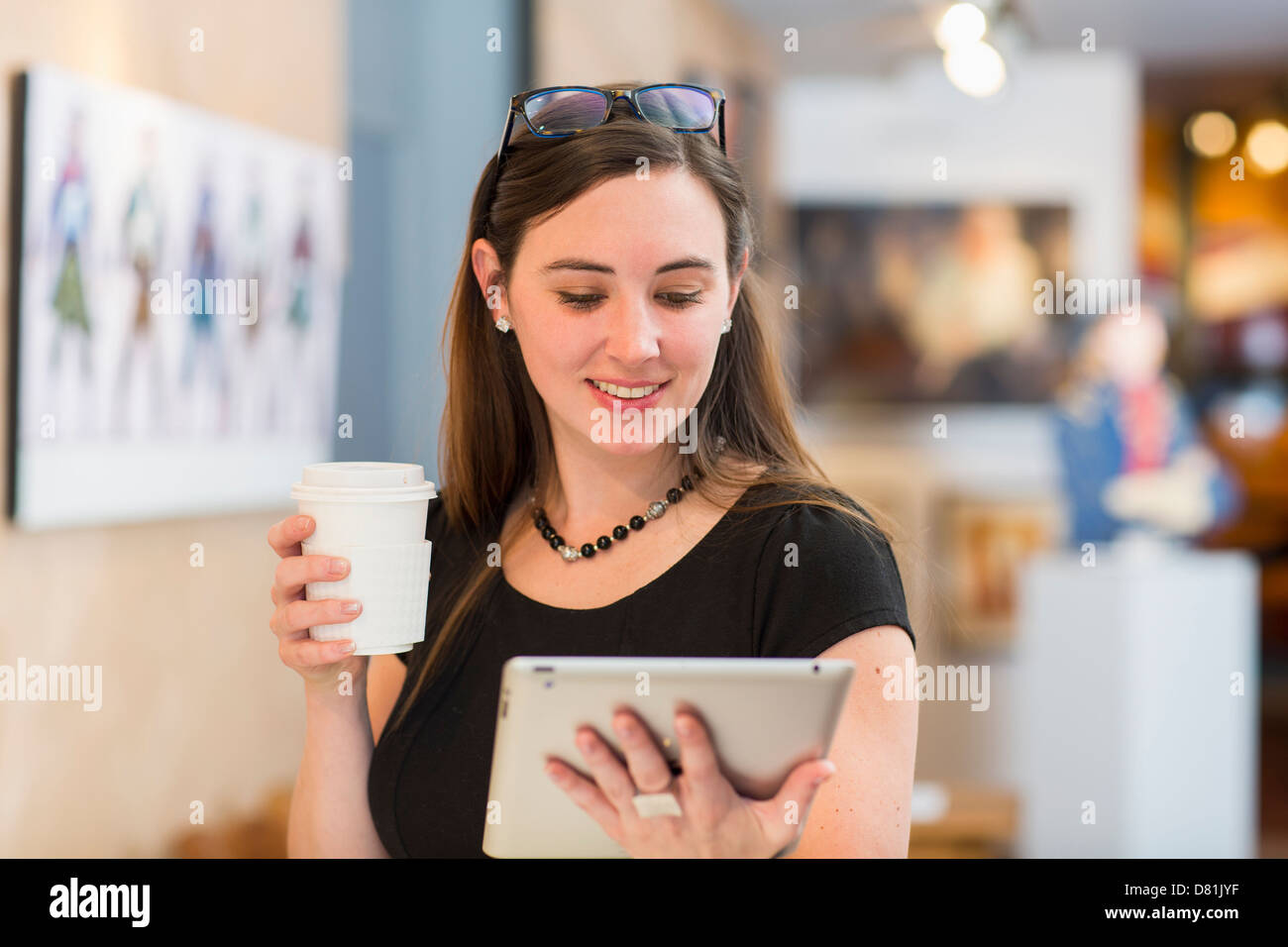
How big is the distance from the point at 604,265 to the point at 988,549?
13.2ft

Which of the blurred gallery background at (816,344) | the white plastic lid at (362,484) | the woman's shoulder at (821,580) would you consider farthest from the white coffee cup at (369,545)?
the blurred gallery background at (816,344)

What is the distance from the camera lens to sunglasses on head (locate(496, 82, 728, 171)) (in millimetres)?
921

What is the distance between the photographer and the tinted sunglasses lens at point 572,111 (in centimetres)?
→ 92

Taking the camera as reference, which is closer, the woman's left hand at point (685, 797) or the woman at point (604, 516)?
the woman's left hand at point (685, 797)

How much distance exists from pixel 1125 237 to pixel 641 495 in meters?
4.20

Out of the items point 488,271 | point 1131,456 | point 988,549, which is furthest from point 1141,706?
point 488,271

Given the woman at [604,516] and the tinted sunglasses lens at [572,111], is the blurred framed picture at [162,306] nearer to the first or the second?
the woman at [604,516]

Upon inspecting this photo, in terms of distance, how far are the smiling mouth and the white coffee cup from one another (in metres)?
0.14

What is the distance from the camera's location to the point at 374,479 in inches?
33.2

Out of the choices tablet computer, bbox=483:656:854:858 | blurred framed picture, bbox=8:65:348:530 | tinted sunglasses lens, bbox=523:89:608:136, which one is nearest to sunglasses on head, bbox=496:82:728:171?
tinted sunglasses lens, bbox=523:89:608:136

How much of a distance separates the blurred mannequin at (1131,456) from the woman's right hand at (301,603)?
285 cm

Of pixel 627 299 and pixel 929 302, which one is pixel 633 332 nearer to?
pixel 627 299

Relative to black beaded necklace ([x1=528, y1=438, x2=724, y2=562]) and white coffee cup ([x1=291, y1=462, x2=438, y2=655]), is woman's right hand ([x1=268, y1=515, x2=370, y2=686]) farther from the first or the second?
black beaded necklace ([x1=528, y1=438, x2=724, y2=562])

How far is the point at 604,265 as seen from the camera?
88 centimetres
